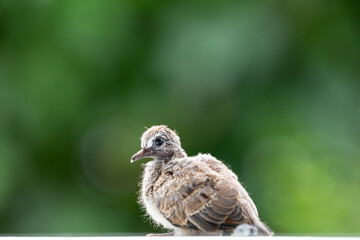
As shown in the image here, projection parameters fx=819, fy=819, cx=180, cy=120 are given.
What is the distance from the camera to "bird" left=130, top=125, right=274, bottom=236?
13.1 ft

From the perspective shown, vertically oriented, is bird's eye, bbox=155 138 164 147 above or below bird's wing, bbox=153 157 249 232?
above

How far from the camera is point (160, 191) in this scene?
448 cm

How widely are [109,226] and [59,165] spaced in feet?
3.32

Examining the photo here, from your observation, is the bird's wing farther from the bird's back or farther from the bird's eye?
the bird's eye

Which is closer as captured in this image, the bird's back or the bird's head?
the bird's back

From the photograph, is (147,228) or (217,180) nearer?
(217,180)

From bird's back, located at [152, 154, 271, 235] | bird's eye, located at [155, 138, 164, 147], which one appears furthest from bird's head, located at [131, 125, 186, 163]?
bird's back, located at [152, 154, 271, 235]

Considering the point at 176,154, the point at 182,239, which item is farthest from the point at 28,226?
the point at 182,239

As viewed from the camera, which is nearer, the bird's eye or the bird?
the bird

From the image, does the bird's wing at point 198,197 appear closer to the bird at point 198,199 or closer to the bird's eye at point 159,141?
the bird at point 198,199

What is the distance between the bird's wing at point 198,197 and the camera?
401 cm

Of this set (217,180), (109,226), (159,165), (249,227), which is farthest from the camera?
(109,226)

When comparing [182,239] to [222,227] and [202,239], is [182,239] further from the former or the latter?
[222,227]

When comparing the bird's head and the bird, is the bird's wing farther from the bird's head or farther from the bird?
the bird's head
